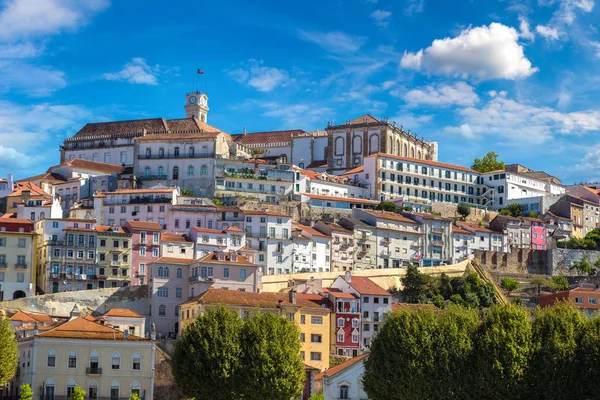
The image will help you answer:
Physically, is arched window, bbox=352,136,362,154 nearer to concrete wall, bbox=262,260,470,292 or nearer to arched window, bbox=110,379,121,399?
concrete wall, bbox=262,260,470,292

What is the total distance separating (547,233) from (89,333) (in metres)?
71.6

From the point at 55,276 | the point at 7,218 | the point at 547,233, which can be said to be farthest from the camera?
the point at 547,233

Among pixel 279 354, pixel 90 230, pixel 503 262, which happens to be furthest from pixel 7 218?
pixel 503 262

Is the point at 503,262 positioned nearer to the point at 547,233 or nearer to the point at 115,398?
the point at 547,233

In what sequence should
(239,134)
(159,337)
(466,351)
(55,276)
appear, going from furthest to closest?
(239,134) < (55,276) < (159,337) < (466,351)

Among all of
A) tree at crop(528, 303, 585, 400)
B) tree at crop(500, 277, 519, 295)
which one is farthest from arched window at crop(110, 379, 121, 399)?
tree at crop(500, 277, 519, 295)

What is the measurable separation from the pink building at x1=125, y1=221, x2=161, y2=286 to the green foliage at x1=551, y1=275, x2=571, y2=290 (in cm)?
4037

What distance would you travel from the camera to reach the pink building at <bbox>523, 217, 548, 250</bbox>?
132625mm

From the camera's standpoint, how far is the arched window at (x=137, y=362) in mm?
77438

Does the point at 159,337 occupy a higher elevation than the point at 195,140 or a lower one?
lower

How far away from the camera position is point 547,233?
442 ft

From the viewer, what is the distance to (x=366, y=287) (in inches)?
3878

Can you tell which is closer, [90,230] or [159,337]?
[159,337]

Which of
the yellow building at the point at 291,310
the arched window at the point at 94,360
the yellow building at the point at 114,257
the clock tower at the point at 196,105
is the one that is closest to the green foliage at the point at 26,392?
the arched window at the point at 94,360
